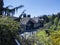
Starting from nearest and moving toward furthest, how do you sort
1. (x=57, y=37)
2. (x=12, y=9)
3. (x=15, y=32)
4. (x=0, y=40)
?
1. (x=0, y=40)
2. (x=15, y=32)
3. (x=12, y=9)
4. (x=57, y=37)

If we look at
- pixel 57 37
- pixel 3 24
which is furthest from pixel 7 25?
pixel 57 37

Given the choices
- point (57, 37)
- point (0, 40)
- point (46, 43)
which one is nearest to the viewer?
point (0, 40)

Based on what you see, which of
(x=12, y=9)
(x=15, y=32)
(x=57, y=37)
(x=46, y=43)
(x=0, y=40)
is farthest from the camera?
(x=57, y=37)

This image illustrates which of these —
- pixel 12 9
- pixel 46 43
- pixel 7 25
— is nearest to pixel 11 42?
pixel 7 25

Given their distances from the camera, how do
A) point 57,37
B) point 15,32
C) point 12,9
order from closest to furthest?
point 15,32
point 12,9
point 57,37

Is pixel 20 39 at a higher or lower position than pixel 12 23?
lower

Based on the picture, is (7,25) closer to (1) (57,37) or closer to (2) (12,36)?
(2) (12,36)

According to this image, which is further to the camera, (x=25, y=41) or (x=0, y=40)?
(x=25, y=41)

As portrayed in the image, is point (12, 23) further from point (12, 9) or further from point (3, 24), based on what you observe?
point (12, 9)

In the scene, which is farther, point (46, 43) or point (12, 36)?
point (46, 43)

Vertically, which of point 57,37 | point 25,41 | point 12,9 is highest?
point 12,9
